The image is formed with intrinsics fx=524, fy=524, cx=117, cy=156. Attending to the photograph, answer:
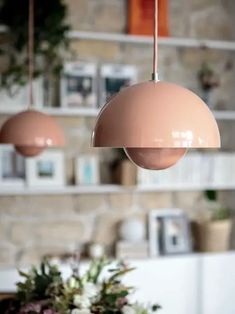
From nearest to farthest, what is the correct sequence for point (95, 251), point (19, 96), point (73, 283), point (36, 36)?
point (73, 283), point (36, 36), point (19, 96), point (95, 251)

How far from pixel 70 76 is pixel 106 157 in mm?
615

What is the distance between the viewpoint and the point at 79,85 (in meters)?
3.51

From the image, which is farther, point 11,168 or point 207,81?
point 207,81

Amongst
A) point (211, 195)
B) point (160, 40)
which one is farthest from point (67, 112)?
point (211, 195)

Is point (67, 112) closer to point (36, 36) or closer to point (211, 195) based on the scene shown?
point (36, 36)

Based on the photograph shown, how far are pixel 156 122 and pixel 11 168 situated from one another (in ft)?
7.52

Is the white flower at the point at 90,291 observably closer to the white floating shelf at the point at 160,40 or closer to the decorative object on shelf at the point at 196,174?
the decorative object on shelf at the point at 196,174

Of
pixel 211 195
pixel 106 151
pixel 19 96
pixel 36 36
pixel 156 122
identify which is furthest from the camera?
pixel 211 195

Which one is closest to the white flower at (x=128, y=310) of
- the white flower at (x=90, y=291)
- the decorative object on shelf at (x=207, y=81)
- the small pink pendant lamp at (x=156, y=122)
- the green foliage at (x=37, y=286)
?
the white flower at (x=90, y=291)

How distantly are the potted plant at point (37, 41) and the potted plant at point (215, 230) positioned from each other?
1394 mm

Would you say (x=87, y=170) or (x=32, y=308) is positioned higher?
(x=87, y=170)

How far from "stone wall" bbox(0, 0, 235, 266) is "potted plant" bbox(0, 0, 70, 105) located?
0.77 ft

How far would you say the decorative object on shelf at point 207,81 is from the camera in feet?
12.3

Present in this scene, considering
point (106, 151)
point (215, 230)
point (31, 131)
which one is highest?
point (31, 131)
